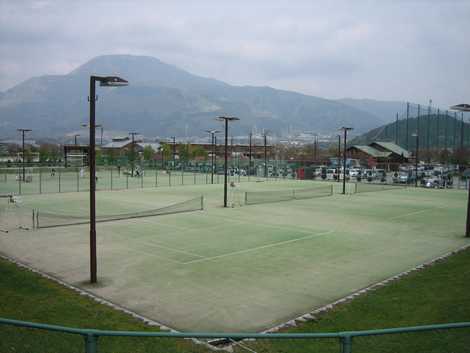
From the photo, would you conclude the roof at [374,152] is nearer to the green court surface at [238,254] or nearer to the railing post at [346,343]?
the green court surface at [238,254]

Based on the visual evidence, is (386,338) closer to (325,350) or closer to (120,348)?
(325,350)

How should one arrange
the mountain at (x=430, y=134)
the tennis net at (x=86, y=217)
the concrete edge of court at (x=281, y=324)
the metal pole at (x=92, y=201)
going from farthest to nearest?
the mountain at (x=430, y=134) < the tennis net at (x=86, y=217) < the metal pole at (x=92, y=201) < the concrete edge of court at (x=281, y=324)

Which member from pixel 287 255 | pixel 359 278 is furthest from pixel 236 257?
pixel 359 278

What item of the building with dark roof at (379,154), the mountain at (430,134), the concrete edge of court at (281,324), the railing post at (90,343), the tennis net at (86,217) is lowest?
the concrete edge of court at (281,324)

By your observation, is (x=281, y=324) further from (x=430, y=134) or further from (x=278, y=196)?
(x=430, y=134)

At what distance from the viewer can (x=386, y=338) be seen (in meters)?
7.71

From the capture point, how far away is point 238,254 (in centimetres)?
1775

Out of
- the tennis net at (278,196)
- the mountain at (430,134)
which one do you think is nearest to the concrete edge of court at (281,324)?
the tennis net at (278,196)

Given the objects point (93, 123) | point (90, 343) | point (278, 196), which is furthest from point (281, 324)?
point (278, 196)

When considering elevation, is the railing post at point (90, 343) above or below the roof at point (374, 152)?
below

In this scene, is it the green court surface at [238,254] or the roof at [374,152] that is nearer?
the green court surface at [238,254]

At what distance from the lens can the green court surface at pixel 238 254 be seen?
472 inches

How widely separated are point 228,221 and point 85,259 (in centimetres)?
1039

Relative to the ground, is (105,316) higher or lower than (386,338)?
lower
